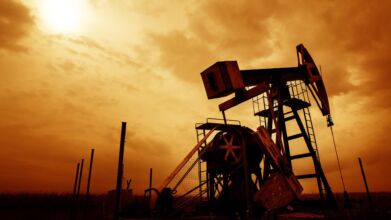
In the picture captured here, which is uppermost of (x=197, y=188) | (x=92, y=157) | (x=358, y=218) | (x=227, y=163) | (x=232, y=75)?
(x=232, y=75)

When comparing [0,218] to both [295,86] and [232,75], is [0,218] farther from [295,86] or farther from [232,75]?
[295,86]

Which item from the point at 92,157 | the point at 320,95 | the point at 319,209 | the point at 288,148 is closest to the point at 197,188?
the point at 288,148

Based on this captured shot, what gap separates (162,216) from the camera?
10.5 meters

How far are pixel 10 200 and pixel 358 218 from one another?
3732 centimetres

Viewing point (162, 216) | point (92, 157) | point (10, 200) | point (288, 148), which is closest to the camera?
point (162, 216)

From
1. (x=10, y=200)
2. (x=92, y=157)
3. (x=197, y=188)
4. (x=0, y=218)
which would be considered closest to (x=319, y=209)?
(x=197, y=188)

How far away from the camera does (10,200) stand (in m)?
33.9

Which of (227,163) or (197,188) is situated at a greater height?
(227,163)

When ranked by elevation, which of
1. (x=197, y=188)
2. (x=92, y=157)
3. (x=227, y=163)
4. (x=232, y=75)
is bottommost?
(x=197, y=188)

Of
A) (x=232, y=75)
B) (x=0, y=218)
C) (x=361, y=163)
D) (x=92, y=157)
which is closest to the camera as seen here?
(x=232, y=75)

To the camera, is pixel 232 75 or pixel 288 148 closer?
pixel 232 75

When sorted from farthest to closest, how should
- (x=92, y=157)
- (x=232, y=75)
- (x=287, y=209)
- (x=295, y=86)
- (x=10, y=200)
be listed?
(x=10, y=200) < (x=92, y=157) < (x=295, y=86) < (x=232, y=75) < (x=287, y=209)

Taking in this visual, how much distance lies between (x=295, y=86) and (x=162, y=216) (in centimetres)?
987

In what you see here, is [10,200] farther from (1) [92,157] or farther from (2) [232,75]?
(2) [232,75]
